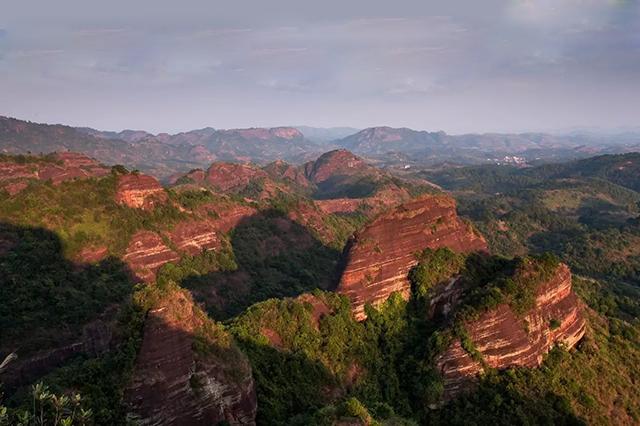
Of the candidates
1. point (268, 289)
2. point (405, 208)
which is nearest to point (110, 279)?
point (268, 289)

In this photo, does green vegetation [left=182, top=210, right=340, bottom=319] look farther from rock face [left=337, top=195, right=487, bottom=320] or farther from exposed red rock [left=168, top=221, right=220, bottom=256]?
rock face [left=337, top=195, right=487, bottom=320]

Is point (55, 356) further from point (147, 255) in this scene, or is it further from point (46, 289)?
point (147, 255)

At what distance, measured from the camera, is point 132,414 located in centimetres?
2722

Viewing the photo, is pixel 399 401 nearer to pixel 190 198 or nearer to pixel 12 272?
pixel 12 272

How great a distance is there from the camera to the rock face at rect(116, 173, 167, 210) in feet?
229

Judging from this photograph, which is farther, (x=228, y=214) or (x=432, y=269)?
(x=228, y=214)

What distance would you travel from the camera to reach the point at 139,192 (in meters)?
72.1

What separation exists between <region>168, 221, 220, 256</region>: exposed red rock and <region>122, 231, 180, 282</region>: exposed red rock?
10.1 ft

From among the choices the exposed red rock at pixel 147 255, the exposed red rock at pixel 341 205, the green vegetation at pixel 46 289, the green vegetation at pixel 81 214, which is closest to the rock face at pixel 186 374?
the green vegetation at pixel 46 289

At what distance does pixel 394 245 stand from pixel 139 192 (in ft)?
139

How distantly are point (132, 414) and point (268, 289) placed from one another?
41.8 meters

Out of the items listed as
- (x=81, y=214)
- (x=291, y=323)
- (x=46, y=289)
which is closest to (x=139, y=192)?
(x=81, y=214)

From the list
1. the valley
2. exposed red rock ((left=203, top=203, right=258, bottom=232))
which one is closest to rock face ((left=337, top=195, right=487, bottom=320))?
the valley

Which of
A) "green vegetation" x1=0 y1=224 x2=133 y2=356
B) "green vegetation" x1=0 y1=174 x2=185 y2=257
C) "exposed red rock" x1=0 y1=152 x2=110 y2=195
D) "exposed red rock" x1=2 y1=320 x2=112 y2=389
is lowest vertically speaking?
"exposed red rock" x1=2 y1=320 x2=112 y2=389
